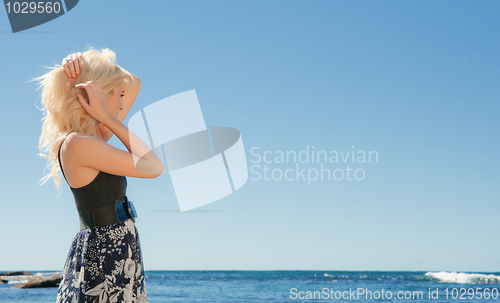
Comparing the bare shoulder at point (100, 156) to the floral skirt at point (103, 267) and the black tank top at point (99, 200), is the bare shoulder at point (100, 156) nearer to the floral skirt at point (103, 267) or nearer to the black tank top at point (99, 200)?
the black tank top at point (99, 200)

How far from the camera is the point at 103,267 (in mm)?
1949

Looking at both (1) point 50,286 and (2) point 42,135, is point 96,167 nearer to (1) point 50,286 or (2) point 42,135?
(2) point 42,135

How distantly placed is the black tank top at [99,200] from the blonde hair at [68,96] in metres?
0.10

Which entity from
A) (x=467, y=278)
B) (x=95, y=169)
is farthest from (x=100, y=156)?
(x=467, y=278)

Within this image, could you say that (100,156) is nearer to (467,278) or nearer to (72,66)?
(72,66)

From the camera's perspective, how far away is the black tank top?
78.4 inches

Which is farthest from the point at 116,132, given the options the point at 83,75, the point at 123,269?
the point at 123,269

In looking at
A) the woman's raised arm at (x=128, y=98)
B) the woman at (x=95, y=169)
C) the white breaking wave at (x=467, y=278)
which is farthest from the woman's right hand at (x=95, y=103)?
the white breaking wave at (x=467, y=278)

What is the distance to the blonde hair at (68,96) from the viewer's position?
2.00 metres

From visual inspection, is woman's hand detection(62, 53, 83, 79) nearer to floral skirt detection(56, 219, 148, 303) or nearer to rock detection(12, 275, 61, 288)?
floral skirt detection(56, 219, 148, 303)

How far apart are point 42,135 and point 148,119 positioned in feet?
4.05

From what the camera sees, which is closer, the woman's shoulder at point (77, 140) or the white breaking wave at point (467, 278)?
the woman's shoulder at point (77, 140)

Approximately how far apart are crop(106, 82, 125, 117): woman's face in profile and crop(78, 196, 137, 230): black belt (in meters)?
0.37

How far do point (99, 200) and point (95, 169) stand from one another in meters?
0.12
